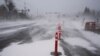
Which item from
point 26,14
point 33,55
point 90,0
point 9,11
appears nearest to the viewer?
point 33,55

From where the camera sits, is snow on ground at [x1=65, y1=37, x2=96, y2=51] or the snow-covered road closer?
the snow-covered road

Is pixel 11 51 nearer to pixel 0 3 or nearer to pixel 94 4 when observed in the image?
pixel 94 4

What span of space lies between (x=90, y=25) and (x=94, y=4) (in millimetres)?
3243

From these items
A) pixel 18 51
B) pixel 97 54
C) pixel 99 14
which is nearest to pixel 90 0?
pixel 99 14

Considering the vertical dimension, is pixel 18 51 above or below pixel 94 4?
below

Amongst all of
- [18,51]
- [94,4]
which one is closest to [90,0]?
[94,4]

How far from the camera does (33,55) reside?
17.3 ft

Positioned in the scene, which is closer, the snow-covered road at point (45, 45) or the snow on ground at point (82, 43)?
the snow-covered road at point (45, 45)

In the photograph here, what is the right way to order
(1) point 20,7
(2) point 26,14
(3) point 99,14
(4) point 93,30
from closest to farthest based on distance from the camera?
(4) point 93,30, (3) point 99,14, (2) point 26,14, (1) point 20,7

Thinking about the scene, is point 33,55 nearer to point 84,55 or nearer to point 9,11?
point 84,55

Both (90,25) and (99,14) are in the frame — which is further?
(99,14)

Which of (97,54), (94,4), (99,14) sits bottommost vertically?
(97,54)

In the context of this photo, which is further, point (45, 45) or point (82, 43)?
point (82, 43)

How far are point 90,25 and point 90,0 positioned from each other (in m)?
3.44
